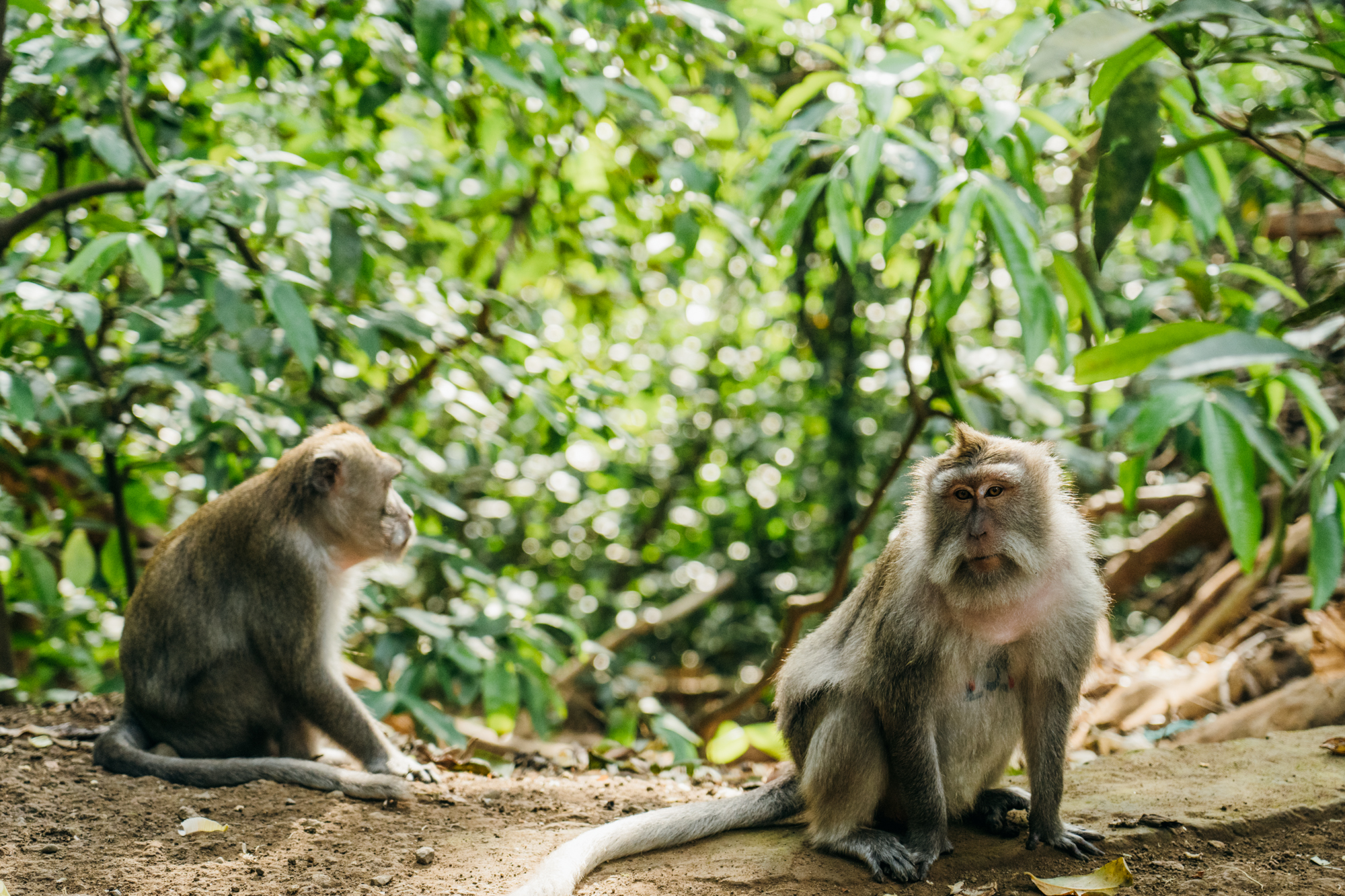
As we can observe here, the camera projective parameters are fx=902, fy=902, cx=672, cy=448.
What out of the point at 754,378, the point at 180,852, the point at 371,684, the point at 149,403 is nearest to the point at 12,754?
the point at 180,852

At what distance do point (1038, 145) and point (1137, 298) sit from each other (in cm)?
117

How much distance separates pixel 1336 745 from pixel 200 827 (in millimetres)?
3991

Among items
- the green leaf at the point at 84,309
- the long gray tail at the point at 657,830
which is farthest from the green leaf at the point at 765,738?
the green leaf at the point at 84,309

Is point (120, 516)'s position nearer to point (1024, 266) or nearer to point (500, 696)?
point (500, 696)

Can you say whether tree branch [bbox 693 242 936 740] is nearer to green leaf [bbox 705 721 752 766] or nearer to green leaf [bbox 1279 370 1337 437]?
green leaf [bbox 705 721 752 766]

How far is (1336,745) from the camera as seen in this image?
3.35m

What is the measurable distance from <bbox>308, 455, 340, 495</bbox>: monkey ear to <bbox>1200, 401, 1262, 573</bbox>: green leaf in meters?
3.18

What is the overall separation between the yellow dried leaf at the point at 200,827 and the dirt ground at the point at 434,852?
0.03m

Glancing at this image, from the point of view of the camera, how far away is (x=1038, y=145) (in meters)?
3.25

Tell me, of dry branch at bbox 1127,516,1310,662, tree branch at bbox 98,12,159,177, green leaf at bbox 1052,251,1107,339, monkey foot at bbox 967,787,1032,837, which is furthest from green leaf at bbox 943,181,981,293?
dry branch at bbox 1127,516,1310,662

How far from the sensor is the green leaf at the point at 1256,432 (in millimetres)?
2461

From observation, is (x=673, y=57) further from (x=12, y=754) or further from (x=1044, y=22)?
(x=12, y=754)

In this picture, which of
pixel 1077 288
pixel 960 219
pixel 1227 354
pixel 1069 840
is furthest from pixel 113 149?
pixel 1069 840

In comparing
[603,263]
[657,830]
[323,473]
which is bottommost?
[657,830]
